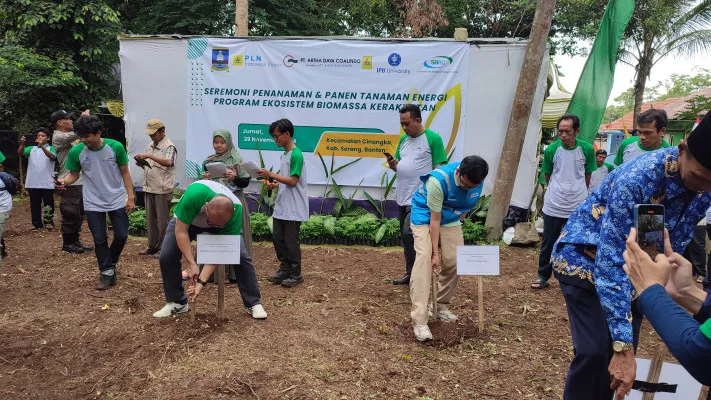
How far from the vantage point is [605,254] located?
6.72ft

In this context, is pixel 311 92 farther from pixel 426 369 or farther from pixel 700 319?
pixel 700 319

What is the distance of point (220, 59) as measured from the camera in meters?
7.99

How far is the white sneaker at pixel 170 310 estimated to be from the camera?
444cm

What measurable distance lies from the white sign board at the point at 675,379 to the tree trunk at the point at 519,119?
5021mm

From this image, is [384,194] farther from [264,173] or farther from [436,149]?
[264,173]

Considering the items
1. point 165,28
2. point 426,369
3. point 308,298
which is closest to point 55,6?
point 165,28

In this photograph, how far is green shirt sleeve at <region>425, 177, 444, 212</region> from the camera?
3.87 metres

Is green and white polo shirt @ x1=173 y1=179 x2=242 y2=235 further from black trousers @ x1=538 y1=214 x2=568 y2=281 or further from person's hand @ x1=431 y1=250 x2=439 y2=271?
black trousers @ x1=538 y1=214 x2=568 y2=281

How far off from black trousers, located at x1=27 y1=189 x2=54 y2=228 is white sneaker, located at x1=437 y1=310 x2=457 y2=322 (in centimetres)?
637

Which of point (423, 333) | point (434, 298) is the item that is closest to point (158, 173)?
point (434, 298)

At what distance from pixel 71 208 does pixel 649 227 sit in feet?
21.8

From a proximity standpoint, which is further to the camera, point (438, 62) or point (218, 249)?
point (438, 62)

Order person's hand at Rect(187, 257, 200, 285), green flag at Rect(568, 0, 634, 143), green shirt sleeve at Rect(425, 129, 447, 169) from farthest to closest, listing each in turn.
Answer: green flag at Rect(568, 0, 634, 143), green shirt sleeve at Rect(425, 129, 447, 169), person's hand at Rect(187, 257, 200, 285)

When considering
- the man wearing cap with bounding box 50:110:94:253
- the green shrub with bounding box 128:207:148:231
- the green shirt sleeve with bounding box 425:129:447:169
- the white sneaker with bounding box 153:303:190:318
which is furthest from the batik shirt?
the green shrub with bounding box 128:207:148:231
